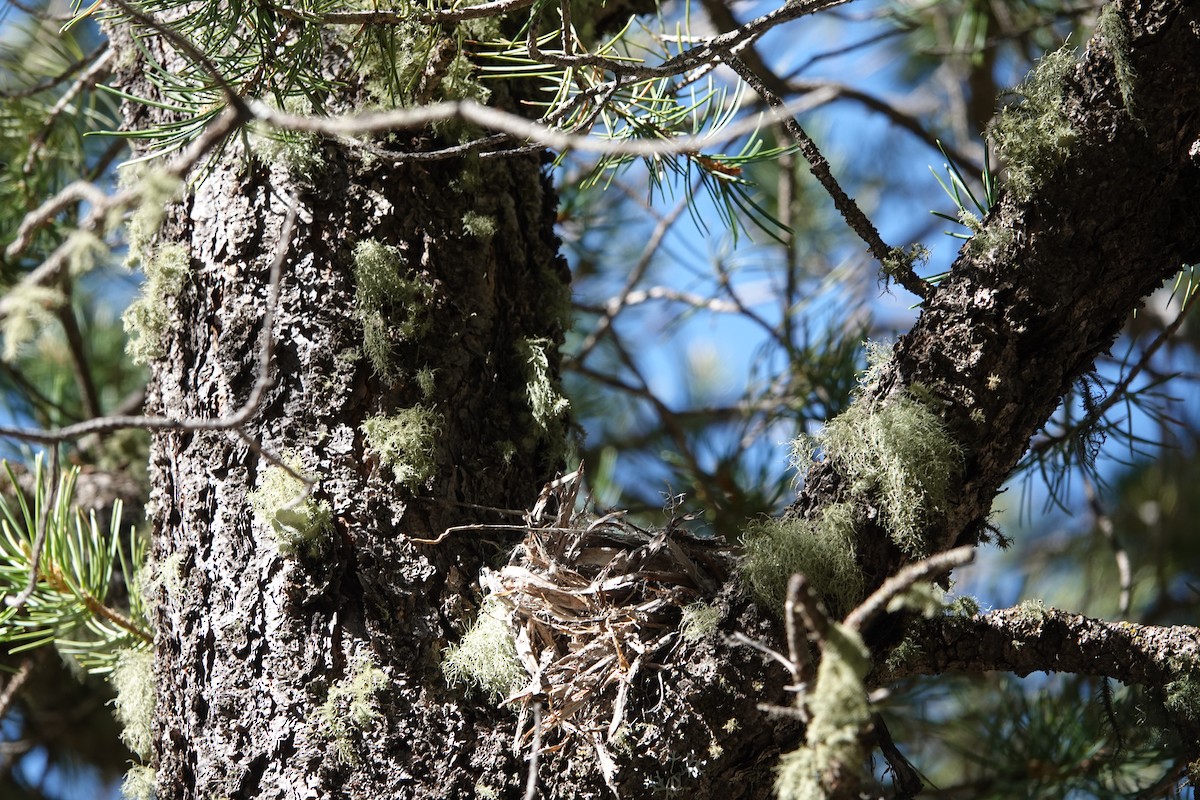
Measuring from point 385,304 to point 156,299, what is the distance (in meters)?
0.27

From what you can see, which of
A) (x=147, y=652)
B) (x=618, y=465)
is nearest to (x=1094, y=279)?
(x=147, y=652)

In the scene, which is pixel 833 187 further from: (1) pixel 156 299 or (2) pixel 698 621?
(1) pixel 156 299

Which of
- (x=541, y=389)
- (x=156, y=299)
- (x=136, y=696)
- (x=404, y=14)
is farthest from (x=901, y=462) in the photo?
(x=136, y=696)

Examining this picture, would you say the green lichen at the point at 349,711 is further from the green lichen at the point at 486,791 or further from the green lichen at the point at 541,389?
the green lichen at the point at 541,389

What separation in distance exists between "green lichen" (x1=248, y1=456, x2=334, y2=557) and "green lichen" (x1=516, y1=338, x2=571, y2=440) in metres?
0.27

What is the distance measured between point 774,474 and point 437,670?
1.32 metres

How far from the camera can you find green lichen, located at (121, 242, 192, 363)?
1.17 m

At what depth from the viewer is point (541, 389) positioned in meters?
1.20

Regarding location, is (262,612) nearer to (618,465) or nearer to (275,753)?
(275,753)

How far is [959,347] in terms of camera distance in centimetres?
92

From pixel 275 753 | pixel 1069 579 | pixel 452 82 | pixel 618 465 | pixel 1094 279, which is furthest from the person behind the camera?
pixel 1069 579

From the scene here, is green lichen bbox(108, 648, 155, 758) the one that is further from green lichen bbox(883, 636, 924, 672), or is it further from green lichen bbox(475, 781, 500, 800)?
green lichen bbox(883, 636, 924, 672)

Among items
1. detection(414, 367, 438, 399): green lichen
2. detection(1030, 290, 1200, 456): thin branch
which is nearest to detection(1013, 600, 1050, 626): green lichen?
detection(1030, 290, 1200, 456): thin branch

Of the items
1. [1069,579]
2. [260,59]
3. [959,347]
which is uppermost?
[1069,579]
